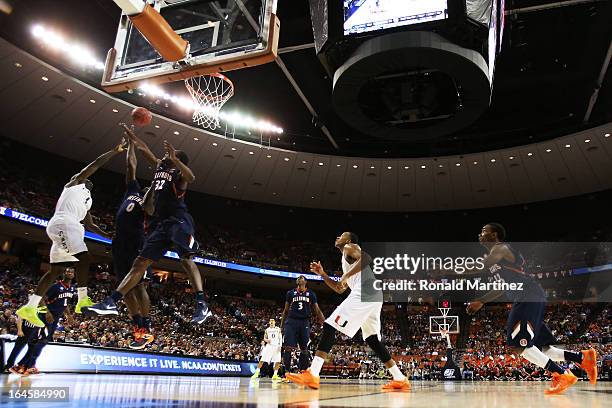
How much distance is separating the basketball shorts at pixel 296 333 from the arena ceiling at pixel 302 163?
12469 mm

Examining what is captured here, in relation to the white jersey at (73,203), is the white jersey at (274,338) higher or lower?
lower

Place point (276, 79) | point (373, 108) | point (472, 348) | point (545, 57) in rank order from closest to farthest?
point (373, 108) → point (545, 57) → point (276, 79) → point (472, 348)

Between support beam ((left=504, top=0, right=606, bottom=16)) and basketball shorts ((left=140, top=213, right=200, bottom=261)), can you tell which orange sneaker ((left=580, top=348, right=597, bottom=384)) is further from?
support beam ((left=504, top=0, right=606, bottom=16))

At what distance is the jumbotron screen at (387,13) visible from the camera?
6.92 m

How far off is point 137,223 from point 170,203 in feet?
1.58

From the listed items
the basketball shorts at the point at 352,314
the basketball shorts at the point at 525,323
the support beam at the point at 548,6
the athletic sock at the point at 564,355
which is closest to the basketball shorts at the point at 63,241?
the basketball shorts at the point at 352,314

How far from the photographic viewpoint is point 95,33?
49.9ft

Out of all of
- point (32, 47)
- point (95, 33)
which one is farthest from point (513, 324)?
point (32, 47)

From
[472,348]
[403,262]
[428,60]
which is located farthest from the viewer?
[403,262]

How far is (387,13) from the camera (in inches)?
282

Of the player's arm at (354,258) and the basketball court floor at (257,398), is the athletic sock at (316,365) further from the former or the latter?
the player's arm at (354,258)

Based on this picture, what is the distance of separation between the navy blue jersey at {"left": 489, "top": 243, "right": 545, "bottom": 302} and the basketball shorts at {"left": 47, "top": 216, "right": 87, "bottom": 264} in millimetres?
4387

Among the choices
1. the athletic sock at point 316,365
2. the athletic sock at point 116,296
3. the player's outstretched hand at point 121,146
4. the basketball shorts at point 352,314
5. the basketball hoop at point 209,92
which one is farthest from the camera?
the basketball hoop at point 209,92

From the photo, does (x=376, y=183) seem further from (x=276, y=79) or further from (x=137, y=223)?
(x=137, y=223)
